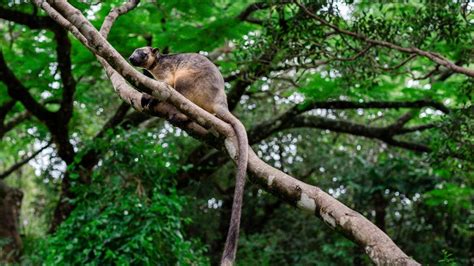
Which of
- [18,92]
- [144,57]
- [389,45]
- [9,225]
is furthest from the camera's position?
[9,225]

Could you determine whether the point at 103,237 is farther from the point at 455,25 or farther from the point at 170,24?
the point at 455,25

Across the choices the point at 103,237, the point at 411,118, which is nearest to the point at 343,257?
the point at 411,118

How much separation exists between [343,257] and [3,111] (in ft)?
18.5

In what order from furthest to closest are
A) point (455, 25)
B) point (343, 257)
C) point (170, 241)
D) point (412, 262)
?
point (343, 257), point (170, 241), point (455, 25), point (412, 262)

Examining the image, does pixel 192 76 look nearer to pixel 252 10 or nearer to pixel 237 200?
pixel 237 200

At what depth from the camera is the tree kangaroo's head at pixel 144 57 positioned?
4.13 m

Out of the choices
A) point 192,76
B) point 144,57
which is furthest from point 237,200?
point 144,57

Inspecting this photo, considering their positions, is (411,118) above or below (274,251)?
above

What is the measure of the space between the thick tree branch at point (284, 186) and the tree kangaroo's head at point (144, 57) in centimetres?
88

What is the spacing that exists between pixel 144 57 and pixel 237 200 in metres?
2.03

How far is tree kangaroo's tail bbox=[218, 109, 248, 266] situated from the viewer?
2252 mm

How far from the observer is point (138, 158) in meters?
6.38

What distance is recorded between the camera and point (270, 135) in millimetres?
8531

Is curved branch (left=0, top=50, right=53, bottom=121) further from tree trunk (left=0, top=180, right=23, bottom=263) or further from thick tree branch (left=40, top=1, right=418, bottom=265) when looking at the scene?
thick tree branch (left=40, top=1, right=418, bottom=265)
